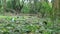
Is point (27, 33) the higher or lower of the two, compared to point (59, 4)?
lower

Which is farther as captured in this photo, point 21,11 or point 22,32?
point 21,11

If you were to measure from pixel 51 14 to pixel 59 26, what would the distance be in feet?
2.00

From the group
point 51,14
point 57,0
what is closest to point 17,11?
point 57,0

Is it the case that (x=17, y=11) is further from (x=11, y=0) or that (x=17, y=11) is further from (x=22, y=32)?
(x=22, y=32)

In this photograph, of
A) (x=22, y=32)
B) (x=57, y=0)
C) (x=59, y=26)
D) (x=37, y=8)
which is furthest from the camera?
(x=37, y=8)

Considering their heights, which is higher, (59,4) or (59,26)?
(59,4)

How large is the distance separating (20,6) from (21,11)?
3.26ft

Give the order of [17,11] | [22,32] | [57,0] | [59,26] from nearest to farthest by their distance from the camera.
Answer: [22,32]
[59,26]
[57,0]
[17,11]

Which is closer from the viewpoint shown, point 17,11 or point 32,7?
point 32,7

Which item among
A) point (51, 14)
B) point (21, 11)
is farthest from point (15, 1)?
point (51, 14)

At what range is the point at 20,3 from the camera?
1828cm

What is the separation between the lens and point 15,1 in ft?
59.2

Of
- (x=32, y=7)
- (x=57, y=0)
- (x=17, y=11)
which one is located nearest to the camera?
(x=57, y=0)

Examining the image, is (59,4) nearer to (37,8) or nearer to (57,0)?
(57,0)
